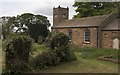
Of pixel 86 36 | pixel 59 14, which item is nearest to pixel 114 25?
pixel 86 36

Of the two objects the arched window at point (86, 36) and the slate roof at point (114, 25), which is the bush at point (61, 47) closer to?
the slate roof at point (114, 25)

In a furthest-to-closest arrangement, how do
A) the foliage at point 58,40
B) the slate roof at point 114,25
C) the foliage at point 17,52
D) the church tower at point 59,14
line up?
1. the church tower at point 59,14
2. the slate roof at point 114,25
3. the foliage at point 58,40
4. the foliage at point 17,52

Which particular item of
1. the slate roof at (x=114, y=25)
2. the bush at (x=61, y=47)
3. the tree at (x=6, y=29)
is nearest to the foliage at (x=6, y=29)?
the tree at (x=6, y=29)

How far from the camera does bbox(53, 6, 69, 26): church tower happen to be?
147ft

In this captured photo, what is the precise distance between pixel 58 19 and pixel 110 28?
49.0 feet

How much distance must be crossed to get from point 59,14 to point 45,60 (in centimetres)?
2894

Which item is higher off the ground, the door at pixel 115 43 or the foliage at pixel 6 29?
the foliage at pixel 6 29

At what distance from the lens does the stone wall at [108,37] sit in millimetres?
30844

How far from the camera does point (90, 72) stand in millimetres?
14906

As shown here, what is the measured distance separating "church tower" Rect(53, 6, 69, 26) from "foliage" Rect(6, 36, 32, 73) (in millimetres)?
29625

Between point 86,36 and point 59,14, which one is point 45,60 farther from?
point 59,14

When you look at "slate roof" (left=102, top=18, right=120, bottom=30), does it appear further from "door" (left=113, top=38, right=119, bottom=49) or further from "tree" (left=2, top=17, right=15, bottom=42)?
"tree" (left=2, top=17, right=15, bottom=42)

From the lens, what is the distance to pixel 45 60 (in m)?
17.0

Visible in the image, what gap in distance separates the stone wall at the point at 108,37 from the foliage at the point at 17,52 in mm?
17655
